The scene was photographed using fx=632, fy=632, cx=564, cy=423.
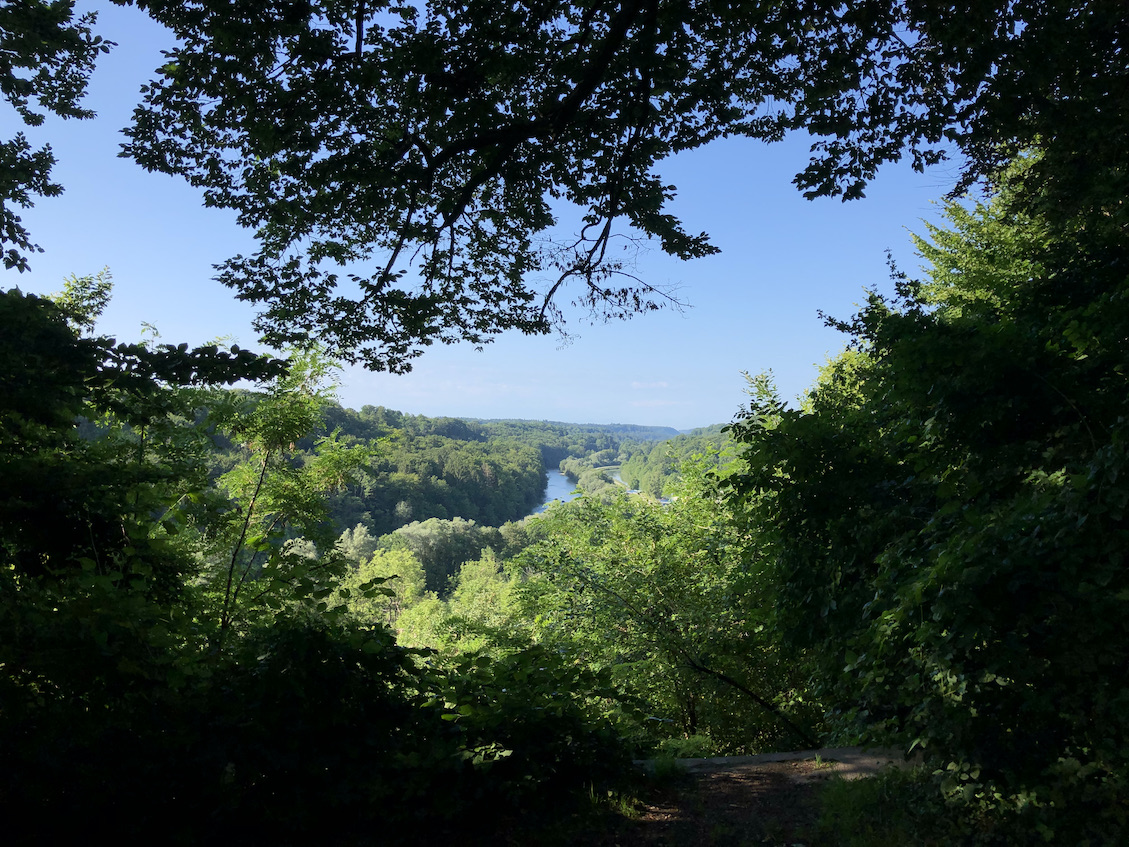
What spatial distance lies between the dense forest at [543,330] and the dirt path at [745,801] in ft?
0.98

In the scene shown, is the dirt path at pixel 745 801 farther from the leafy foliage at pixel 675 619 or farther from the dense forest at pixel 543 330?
the leafy foliage at pixel 675 619

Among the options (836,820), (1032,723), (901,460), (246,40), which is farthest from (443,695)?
(246,40)

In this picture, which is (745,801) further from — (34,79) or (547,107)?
(34,79)

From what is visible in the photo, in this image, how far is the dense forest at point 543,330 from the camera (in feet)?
9.14

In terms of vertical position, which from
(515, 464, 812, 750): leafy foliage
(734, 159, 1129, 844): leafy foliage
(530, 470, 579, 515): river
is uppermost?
(734, 159, 1129, 844): leafy foliage

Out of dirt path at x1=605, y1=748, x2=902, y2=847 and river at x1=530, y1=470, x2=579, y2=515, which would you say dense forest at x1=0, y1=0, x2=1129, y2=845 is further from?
river at x1=530, y1=470, x2=579, y2=515

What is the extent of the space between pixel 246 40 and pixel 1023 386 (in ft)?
18.5

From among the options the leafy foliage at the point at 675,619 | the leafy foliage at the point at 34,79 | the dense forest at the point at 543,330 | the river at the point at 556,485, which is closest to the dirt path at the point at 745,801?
the dense forest at the point at 543,330

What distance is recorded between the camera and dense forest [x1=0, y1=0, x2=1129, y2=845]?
110 inches

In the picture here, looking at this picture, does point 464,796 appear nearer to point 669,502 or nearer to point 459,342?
point 459,342

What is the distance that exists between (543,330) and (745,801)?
461 cm

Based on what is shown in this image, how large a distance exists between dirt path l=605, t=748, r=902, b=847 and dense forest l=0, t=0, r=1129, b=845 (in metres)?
0.30

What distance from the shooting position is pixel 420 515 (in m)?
83.3

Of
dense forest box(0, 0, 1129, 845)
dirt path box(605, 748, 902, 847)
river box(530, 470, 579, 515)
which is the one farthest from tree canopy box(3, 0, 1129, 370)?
river box(530, 470, 579, 515)
